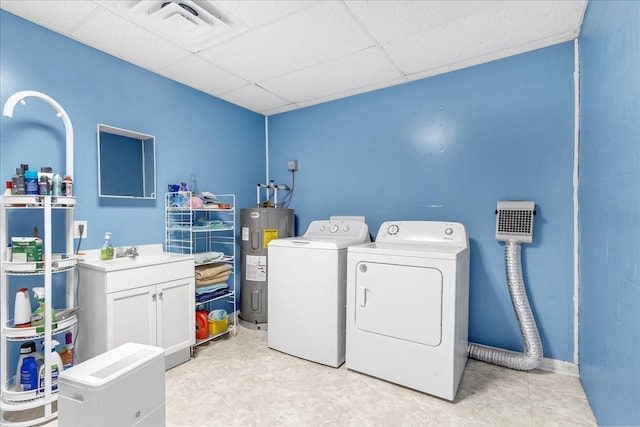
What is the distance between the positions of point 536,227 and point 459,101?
1.18 metres

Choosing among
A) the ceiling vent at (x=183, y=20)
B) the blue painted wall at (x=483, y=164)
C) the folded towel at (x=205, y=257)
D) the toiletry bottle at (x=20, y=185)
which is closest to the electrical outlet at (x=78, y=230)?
the toiletry bottle at (x=20, y=185)

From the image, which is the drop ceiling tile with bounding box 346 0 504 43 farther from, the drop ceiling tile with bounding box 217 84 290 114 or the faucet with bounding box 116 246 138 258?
the faucet with bounding box 116 246 138 258

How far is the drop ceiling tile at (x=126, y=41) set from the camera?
1942 millimetres

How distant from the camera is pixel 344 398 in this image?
1938mm

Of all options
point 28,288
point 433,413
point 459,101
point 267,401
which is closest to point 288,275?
point 267,401

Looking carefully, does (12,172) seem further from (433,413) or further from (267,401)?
(433,413)

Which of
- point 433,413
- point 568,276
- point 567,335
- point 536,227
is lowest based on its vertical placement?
point 433,413

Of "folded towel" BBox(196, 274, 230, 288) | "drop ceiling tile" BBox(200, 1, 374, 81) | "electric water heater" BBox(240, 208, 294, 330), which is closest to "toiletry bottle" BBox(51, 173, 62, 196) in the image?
"folded towel" BBox(196, 274, 230, 288)

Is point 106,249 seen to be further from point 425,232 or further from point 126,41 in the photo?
point 425,232

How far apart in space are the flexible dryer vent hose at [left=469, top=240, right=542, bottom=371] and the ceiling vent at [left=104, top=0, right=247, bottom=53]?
2478mm

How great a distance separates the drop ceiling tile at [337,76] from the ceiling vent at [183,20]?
2.49 feet

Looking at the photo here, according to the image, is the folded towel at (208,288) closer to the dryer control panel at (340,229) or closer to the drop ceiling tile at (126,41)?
the dryer control panel at (340,229)

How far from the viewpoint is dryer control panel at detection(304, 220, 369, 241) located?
9.42ft

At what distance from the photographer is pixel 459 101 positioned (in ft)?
8.45
